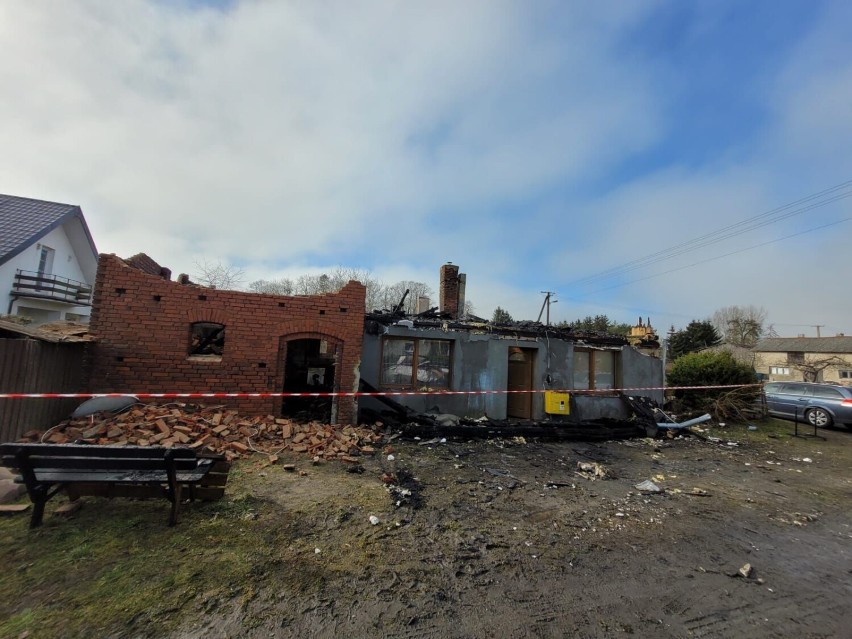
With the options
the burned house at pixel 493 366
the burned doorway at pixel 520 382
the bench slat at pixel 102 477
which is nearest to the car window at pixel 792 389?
the burned house at pixel 493 366

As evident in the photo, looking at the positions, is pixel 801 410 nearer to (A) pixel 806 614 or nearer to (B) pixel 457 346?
(B) pixel 457 346

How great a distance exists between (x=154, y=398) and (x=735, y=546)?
9860 millimetres

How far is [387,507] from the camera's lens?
200 inches

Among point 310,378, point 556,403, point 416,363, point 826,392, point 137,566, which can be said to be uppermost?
A: point 416,363

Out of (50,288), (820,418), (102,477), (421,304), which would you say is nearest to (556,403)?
(421,304)

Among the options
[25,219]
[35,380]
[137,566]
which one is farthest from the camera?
[25,219]

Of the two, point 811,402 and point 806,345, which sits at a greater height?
point 806,345

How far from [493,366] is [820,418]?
43.1 feet

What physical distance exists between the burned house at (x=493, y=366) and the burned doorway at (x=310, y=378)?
3.35 ft

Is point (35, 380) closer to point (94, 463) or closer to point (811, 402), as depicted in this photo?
point (94, 463)

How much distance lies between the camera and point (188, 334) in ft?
28.2

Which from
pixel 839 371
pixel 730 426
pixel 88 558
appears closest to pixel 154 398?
pixel 88 558

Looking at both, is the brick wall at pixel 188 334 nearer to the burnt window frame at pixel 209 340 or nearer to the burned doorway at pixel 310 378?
the burned doorway at pixel 310 378

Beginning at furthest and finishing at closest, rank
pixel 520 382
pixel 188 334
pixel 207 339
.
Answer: pixel 520 382
pixel 207 339
pixel 188 334
